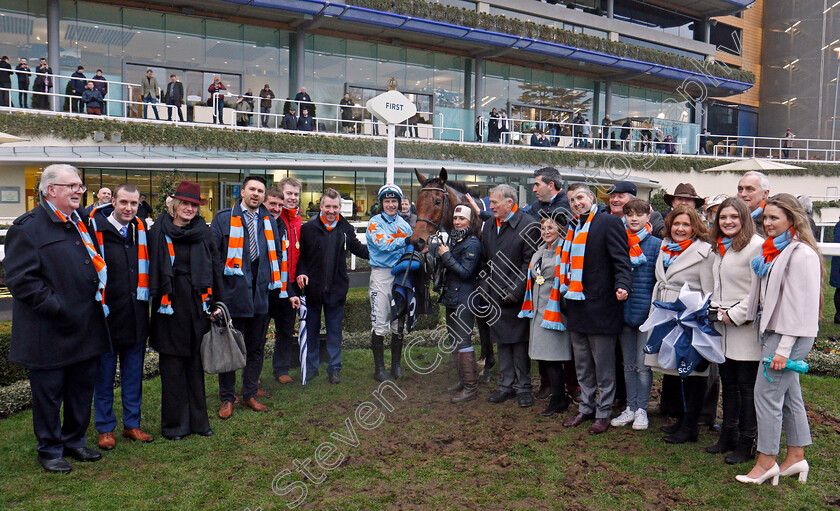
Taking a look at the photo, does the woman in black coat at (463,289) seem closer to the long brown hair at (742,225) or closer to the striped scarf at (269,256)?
the striped scarf at (269,256)

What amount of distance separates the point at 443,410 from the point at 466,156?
18485 mm

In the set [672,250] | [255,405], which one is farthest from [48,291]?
[672,250]

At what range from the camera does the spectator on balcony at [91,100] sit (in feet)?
55.8

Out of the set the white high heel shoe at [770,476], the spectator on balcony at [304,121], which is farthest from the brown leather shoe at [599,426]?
the spectator on balcony at [304,121]

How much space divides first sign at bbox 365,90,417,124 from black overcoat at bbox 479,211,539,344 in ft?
11.9

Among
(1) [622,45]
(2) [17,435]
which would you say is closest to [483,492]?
(2) [17,435]

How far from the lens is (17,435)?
191 inches

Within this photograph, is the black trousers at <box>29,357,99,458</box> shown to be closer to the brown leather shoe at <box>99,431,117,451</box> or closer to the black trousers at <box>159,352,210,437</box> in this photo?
the brown leather shoe at <box>99,431,117,451</box>

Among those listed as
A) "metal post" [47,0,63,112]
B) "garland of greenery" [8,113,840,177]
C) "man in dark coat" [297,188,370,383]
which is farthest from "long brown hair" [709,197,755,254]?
"metal post" [47,0,63,112]

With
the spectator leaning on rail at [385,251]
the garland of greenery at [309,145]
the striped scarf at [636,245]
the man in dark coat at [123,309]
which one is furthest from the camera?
the garland of greenery at [309,145]

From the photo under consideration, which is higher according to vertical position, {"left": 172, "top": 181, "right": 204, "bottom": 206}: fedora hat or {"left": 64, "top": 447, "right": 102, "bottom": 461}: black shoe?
{"left": 172, "top": 181, "right": 204, "bottom": 206}: fedora hat

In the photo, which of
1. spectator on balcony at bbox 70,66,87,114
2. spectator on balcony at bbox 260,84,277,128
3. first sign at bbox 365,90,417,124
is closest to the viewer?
first sign at bbox 365,90,417,124

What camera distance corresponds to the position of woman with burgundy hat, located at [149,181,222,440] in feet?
15.4

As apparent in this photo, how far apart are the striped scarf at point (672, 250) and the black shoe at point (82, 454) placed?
4.57m
